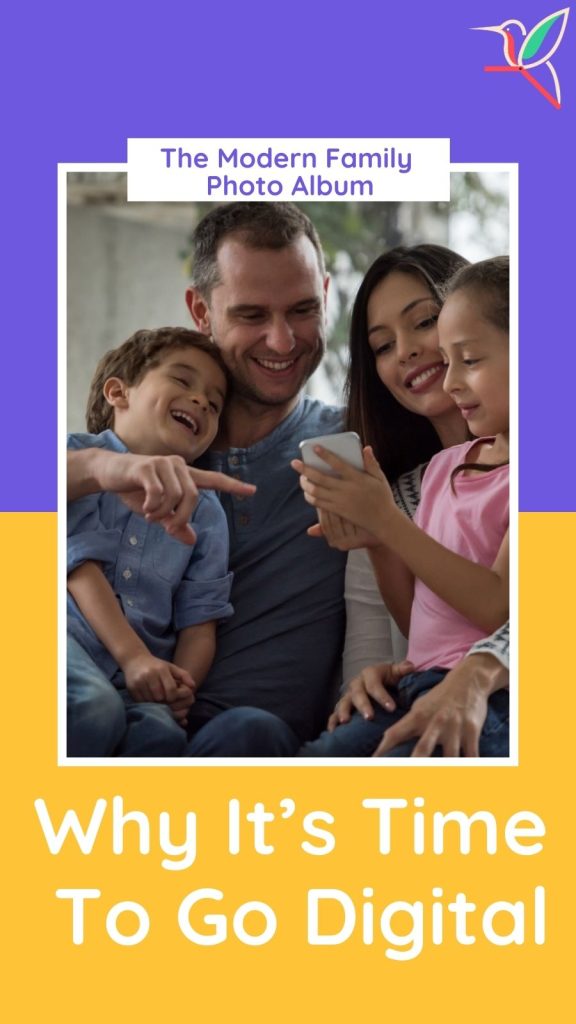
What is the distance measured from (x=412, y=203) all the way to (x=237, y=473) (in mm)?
598

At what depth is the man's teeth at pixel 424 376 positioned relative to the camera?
2.23 metres

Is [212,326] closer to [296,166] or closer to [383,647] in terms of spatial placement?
[296,166]

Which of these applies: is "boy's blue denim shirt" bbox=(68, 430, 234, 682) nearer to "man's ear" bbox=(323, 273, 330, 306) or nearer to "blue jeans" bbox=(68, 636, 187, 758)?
"blue jeans" bbox=(68, 636, 187, 758)

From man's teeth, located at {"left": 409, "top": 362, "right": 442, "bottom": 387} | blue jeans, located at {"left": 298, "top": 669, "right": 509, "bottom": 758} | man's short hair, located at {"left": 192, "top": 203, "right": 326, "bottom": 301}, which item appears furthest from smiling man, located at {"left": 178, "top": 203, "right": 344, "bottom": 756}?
man's teeth, located at {"left": 409, "top": 362, "right": 442, "bottom": 387}

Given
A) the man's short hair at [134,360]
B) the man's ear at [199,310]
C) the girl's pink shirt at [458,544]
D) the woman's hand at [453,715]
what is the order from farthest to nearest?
the man's ear at [199,310] < the man's short hair at [134,360] < the girl's pink shirt at [458,544] < the woman's hand at [453,715]

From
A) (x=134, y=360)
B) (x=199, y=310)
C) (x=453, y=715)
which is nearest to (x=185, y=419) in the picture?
(x=134, y=360)

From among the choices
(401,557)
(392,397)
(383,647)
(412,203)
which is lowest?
(383,647)

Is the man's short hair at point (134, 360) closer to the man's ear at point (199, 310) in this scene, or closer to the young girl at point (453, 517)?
the man's ear at point (199, 310)

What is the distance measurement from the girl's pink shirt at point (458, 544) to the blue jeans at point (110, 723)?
0.46 m

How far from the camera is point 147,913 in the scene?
2.08m

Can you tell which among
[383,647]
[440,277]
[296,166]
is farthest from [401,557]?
[296,166]

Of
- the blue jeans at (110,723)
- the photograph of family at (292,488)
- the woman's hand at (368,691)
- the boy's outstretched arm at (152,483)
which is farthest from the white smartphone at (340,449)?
the blue jeans at (110,723)

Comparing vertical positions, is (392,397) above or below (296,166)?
below

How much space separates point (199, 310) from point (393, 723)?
2.86ft
